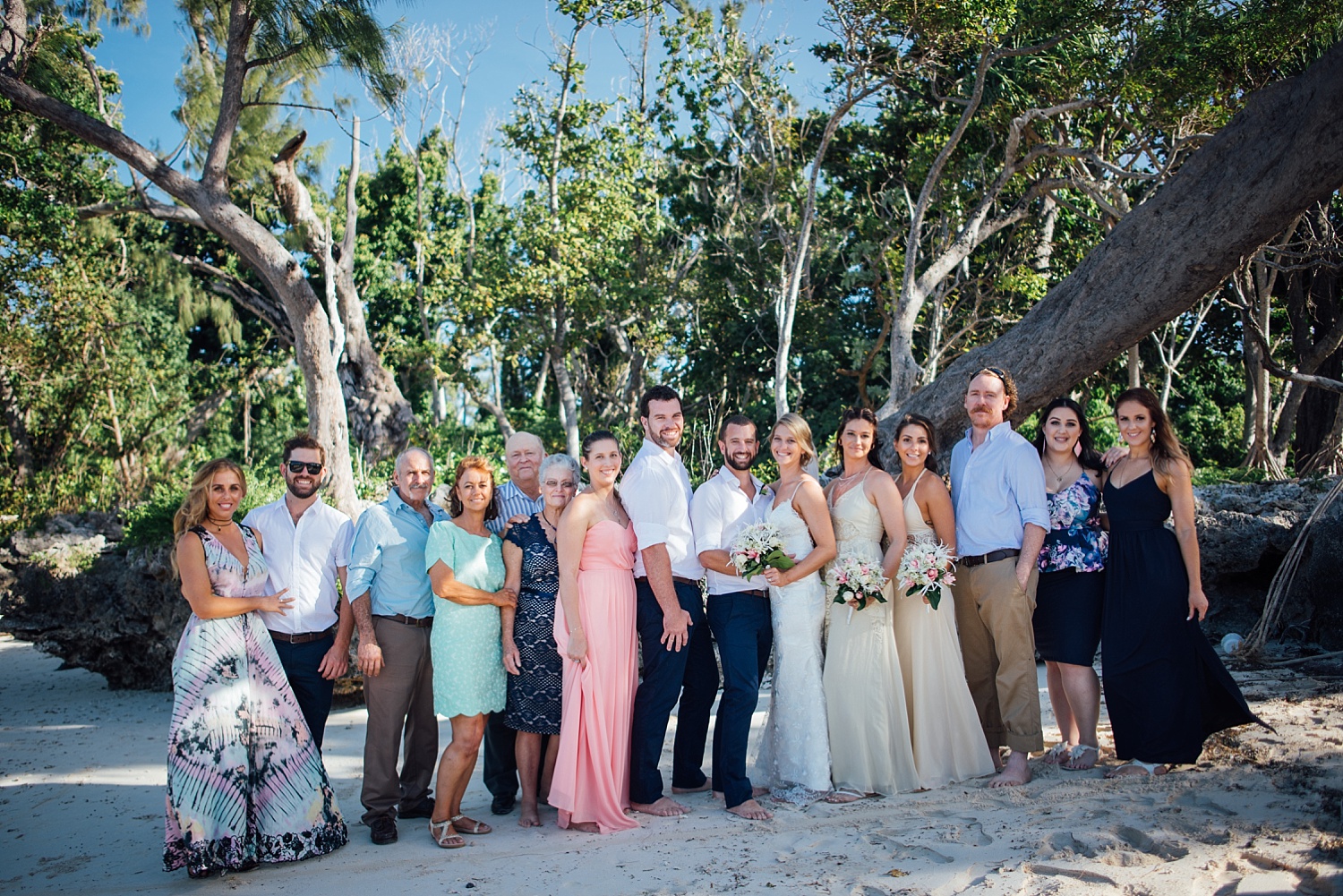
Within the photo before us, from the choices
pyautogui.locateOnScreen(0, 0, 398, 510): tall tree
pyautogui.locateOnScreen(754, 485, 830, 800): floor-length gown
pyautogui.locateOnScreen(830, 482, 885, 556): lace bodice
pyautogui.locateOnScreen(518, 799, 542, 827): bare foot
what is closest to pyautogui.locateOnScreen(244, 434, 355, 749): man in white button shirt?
pyautogui.locateOnScreen(518, 799, 542, 827): bare foot

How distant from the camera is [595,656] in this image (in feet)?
14.8

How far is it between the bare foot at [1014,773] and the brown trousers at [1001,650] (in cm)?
4

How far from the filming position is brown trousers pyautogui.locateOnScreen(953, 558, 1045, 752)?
479cm

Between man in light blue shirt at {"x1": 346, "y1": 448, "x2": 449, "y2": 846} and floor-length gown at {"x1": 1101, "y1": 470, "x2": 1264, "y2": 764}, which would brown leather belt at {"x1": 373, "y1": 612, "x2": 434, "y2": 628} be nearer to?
man in light blue shirt at {"x1": 346, "y1": 448, "x2": 449, "y2": 846}

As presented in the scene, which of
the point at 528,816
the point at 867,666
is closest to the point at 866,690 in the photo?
the point at 867,666

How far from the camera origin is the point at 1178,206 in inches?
227

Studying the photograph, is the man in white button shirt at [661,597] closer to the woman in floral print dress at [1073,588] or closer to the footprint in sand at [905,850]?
the footprint in sand at [905,850]

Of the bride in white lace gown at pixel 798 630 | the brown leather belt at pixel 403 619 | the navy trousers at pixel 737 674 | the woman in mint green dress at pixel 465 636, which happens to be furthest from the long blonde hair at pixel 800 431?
the brown leather belt at pixel 403 619

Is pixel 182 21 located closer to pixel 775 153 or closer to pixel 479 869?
pixel 775 153

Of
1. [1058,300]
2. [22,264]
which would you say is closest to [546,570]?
[1058,300]

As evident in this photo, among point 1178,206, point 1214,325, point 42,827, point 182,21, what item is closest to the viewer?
A: point 42,827

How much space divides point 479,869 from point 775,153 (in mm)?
16153

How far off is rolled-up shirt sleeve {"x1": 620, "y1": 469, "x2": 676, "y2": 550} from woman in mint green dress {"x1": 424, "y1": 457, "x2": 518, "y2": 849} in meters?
0.70

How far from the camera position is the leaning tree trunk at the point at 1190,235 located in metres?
5.14
